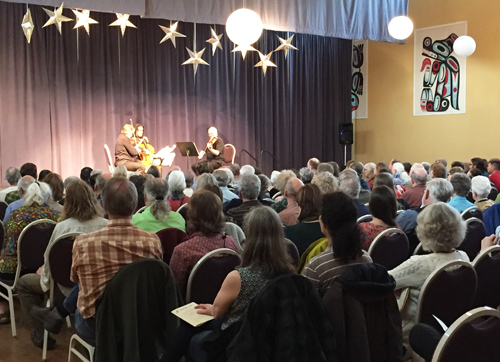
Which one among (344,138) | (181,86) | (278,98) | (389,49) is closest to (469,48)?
(389,49)

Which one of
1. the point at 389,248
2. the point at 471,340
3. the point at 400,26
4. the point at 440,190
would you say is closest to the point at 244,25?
the point at 440,190

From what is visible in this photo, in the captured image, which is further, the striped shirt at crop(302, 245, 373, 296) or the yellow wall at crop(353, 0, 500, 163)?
the yellow wall at crop(353, 0, 500, 163)

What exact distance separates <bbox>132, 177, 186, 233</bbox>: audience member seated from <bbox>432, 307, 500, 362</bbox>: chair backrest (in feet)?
7.09

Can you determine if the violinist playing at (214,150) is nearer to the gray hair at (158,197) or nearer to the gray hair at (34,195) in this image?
the gray hair at (34,195)

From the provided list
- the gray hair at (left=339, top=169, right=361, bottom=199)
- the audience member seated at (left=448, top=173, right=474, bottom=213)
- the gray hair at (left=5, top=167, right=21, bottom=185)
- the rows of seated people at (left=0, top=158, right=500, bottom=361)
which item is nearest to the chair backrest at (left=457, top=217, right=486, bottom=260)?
the rows of seated people at (left=0, top=158, right=500, bottom=361)

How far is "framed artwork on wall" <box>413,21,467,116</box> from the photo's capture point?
11.6 metres

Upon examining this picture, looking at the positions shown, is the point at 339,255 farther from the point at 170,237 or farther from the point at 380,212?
the point at 170,237

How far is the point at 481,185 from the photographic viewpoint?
4.64 metres

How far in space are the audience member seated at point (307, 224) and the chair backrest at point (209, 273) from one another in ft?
2.08

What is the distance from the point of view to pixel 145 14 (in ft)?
27.1

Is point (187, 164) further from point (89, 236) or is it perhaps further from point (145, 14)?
point (89, 236)

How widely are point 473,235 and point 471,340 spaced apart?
215cm

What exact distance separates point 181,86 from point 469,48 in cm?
606

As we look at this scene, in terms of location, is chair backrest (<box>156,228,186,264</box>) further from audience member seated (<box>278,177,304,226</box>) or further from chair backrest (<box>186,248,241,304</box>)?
audience member seated (<box>278,177,304,226</box>)
